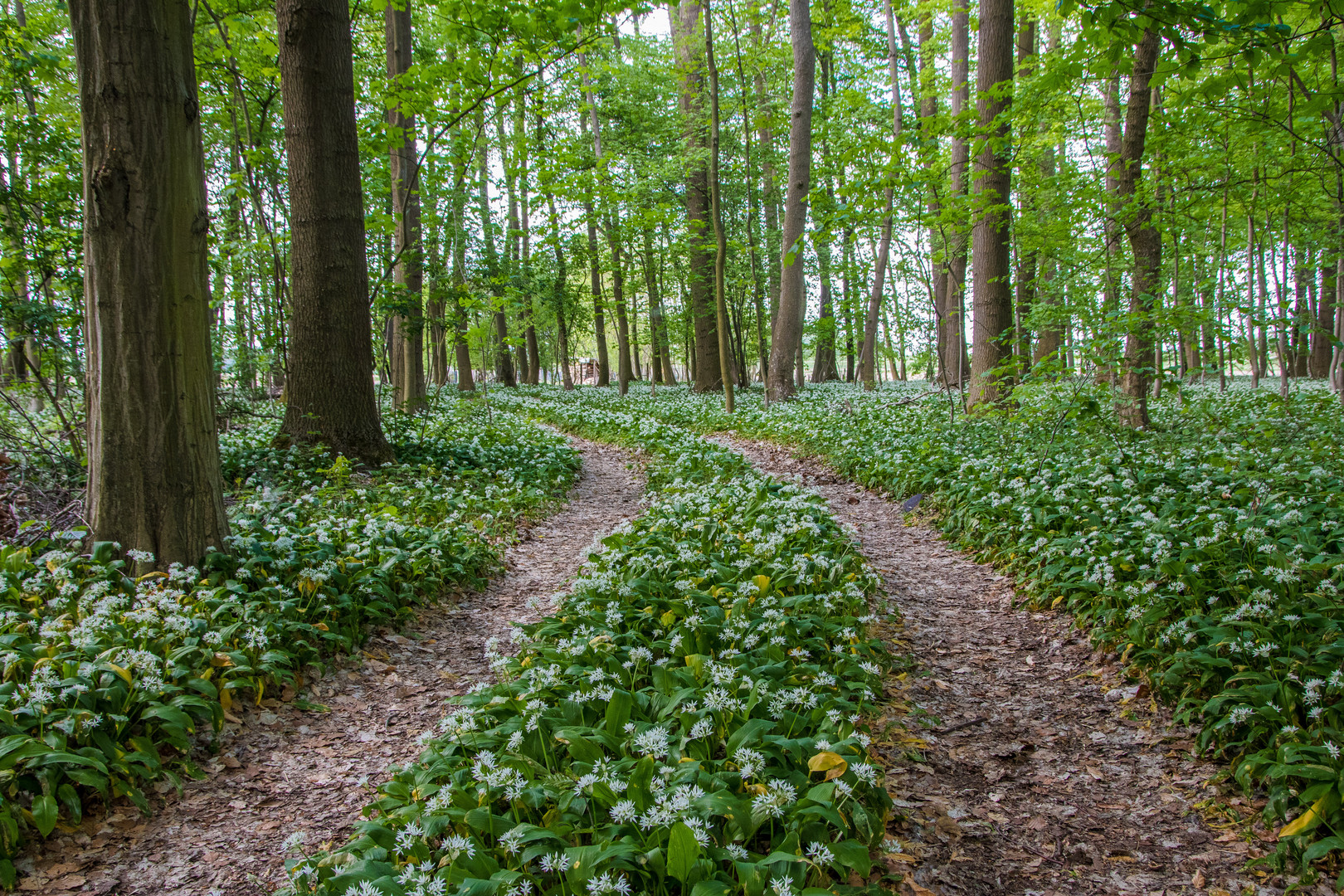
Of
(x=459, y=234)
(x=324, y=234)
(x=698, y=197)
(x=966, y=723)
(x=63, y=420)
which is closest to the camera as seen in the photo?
Result: (x=966, y=723)

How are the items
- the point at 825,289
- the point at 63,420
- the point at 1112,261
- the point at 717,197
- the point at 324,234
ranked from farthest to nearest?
the point at 825,289 < the point at 717,197 < the point at 1112,261 < the point at 324,234 < the point at 63,420

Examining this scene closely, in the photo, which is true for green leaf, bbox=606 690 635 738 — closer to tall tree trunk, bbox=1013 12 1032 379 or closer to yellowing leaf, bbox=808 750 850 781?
yellowing leaf, bbox=808 750 850 781

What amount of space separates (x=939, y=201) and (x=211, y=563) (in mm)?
9376

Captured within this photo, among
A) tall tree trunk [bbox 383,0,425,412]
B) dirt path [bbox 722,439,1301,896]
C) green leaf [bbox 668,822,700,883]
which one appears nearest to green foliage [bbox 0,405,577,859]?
green leaf [bbox 668,822,700,883]

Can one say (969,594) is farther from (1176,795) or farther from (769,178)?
(769,178)

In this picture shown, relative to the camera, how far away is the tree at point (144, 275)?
4.16m

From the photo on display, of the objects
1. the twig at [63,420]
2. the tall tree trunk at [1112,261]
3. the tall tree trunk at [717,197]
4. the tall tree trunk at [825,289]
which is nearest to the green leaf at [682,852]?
the tall tree trunk at [1112,261]

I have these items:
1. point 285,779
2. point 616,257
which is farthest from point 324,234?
point 616,257

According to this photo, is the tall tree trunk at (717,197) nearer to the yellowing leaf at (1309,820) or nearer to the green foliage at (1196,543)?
the green foliage at (1196,543)

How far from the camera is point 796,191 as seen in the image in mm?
13914

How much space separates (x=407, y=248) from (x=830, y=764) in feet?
29.9

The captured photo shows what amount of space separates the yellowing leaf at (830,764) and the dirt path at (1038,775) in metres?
0.40

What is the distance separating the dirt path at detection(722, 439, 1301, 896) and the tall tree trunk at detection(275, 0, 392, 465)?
645cm

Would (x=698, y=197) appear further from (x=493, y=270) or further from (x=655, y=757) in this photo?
(x=655, y=757)
